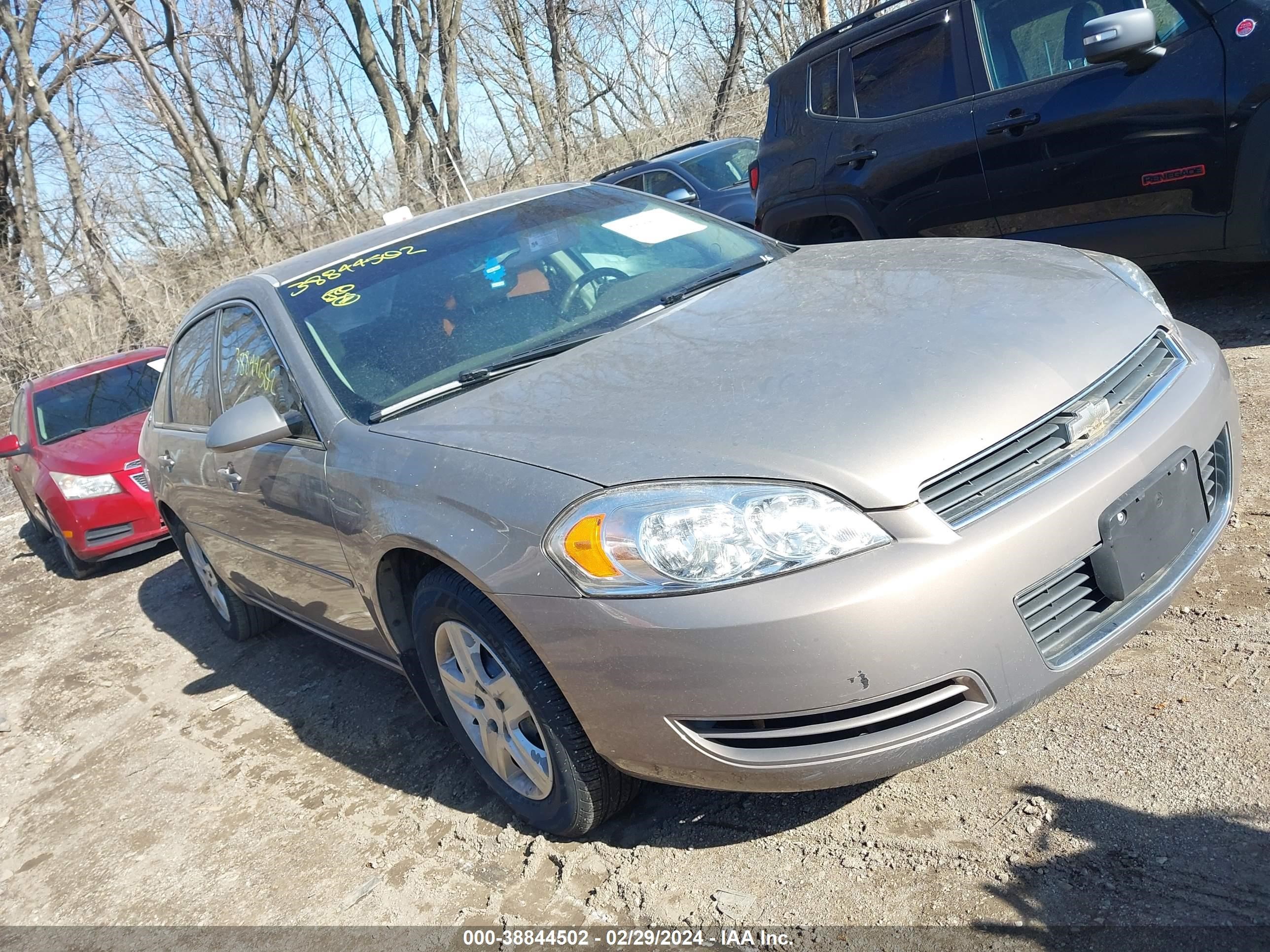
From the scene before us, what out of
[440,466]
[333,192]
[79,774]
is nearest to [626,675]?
[440,466]

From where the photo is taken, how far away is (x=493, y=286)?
342 cm

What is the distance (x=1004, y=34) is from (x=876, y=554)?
13.6 ft

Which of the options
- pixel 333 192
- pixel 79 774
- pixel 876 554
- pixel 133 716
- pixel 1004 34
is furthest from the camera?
pixel 333 192

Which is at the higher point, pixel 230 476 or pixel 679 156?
pixel 679 156

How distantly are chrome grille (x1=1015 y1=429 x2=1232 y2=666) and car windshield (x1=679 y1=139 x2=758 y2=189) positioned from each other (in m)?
8.98

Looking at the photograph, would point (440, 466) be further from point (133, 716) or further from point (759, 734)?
point (133, 716)

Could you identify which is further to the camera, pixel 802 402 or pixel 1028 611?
pixel 802 402

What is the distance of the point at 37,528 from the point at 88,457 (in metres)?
2.89

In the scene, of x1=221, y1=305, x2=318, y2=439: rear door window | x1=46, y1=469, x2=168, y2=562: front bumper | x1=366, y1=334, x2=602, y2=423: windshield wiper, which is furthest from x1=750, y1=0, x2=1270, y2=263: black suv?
x1=46, y1=469, x2=168, y2=562: front bumper

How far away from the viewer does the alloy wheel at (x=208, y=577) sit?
5.09 metres

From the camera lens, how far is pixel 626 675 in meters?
2.22

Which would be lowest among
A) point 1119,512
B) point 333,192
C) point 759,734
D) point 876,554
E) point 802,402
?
point 759,734

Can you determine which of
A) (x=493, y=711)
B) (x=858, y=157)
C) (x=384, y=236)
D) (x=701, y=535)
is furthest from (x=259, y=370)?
(x=858, y=157)

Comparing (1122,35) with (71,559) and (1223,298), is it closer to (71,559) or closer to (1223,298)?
(1223,298)
